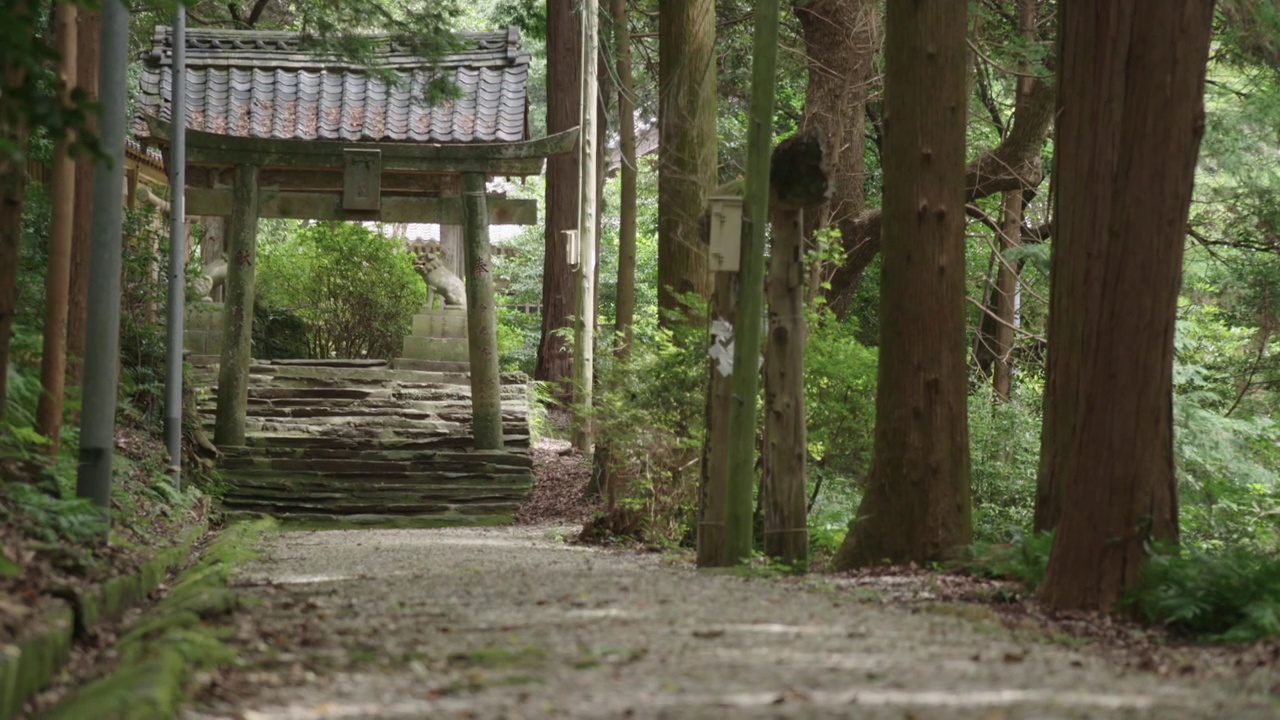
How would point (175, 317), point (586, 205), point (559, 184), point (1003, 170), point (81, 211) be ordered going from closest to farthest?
1. point (81, 211)
2. point (175, 317)
3. point (1003, 170)
4. point (586, 205)
5. point (559, 184)

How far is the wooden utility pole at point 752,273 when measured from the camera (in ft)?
28.5

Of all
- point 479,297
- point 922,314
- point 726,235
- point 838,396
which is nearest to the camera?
point 726,235

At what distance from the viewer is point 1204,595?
673 centimetres

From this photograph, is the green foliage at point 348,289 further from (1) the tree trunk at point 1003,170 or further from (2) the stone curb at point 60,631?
(2) the stone curb at point 60,631

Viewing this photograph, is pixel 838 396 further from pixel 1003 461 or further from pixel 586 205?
pixel 586 205

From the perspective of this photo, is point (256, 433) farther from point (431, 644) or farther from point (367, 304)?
point (431, 644)

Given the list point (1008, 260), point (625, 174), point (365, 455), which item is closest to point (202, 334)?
point (365, 455)

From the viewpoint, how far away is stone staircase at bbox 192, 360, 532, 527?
53.3 feet

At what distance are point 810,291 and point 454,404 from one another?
565 cm

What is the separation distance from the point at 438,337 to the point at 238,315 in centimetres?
483

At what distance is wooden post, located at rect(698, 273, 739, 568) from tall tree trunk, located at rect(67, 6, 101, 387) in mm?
4645

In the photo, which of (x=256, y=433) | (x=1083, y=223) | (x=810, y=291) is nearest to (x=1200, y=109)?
(x=1083, y=223)

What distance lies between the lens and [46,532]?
6.96 m

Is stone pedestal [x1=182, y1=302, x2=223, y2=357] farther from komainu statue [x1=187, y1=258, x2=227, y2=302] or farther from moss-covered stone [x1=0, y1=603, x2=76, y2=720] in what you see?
moss-covered stone [x1=0, y1=603, x2=76, y2=720]
